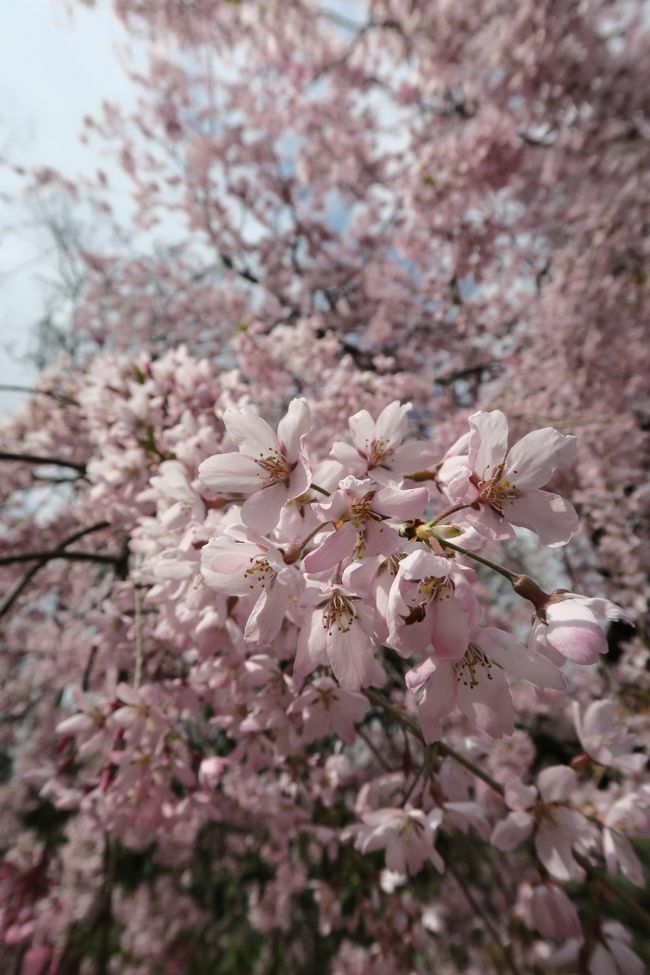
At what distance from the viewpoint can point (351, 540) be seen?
71 cm

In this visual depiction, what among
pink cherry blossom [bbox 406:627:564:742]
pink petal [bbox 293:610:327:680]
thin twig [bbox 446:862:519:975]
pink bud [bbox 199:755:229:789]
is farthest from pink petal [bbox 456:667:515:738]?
pink bud [bbox 199:755:229:789]

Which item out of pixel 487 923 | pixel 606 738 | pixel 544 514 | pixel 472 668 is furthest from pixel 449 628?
pixel 487 923

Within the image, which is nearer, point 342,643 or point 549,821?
point 342,643

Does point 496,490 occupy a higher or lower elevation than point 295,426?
lower

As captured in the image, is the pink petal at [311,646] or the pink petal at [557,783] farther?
the pink petal at [557,783]

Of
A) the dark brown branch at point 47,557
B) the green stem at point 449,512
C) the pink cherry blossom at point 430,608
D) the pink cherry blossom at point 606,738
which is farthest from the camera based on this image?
the dark brown branch at point 47,557

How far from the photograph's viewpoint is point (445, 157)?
11.1ft

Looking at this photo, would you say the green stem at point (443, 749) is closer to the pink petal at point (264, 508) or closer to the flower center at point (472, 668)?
the flower center at point (472, 668)

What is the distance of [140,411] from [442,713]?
150cm

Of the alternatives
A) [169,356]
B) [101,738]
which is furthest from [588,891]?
[169,356]

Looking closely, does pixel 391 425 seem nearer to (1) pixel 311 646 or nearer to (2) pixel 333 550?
(2) pixel 333 550

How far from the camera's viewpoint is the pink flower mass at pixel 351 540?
785mm

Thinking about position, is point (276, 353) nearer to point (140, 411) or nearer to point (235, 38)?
point (140, 411)

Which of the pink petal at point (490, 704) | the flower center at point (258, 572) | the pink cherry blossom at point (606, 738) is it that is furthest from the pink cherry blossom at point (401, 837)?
the flower center at point (258, 572)
